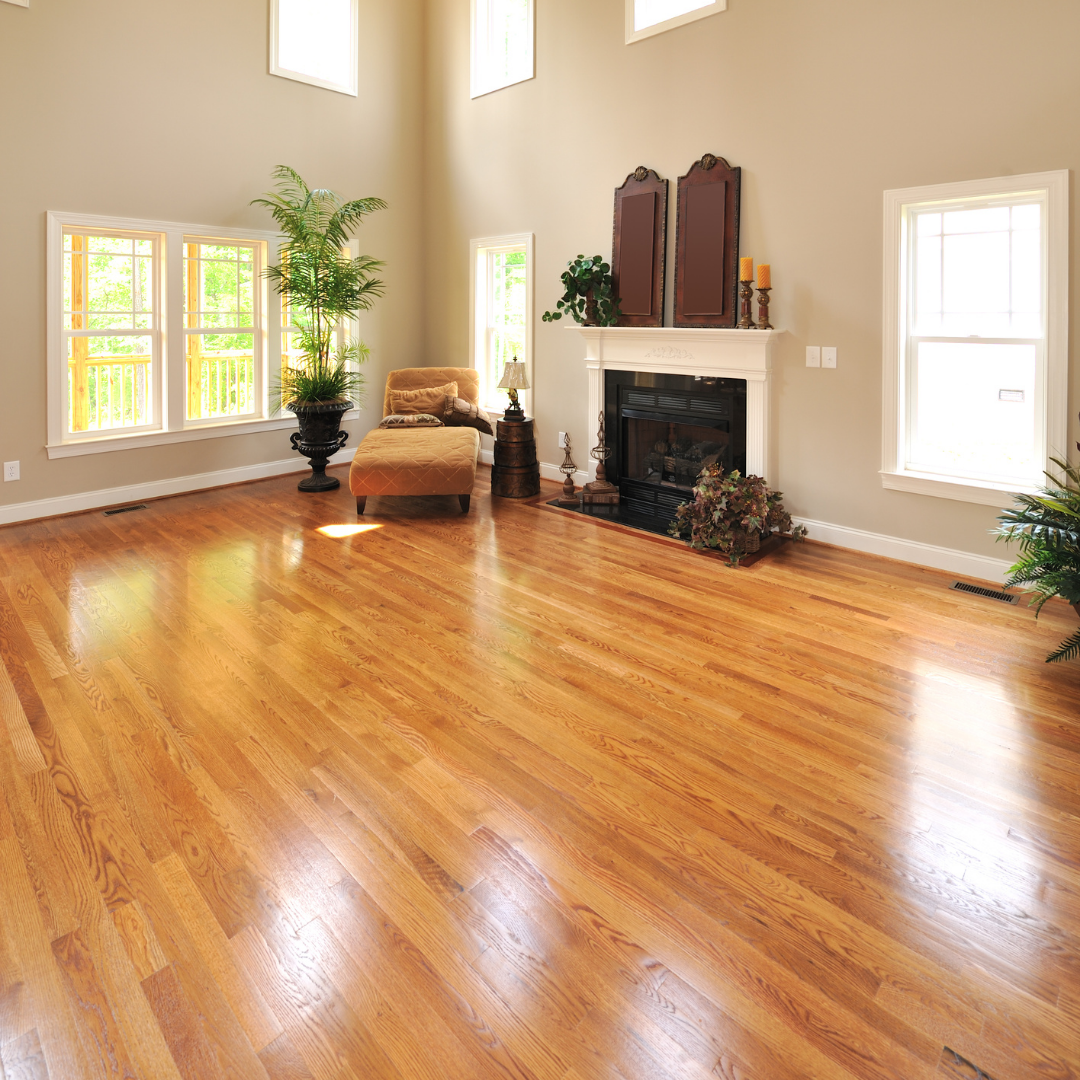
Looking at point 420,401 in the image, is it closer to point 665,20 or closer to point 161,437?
point 161,437

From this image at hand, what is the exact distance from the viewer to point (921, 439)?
170 inches

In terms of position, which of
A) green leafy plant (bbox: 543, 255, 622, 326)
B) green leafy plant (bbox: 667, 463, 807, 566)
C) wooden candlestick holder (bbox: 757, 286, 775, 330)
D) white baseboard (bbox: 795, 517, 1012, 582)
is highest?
→ green leafy plant (bbox: 543, 255, 622, 326)

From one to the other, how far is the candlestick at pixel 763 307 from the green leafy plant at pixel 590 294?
124 cm

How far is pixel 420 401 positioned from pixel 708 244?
2.76 metres

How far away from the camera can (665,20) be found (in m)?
5.11

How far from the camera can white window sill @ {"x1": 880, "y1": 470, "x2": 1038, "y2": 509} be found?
3904 mm

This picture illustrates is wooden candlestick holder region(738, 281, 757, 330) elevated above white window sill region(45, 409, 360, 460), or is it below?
above

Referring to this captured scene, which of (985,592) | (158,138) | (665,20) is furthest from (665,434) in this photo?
(158,138)

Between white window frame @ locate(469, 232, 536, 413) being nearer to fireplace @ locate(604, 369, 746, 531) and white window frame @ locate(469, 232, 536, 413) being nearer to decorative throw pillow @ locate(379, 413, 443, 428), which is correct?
decorative throw pillow @ locate(379, 413, 443, 428)

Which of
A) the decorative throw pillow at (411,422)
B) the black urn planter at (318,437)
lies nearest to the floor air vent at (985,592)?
the decorative throw pillow at (411,422)

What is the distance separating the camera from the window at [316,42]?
620 cm

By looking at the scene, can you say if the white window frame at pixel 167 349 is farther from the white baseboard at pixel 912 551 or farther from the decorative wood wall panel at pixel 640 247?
the white baseboard at pixel 912 551

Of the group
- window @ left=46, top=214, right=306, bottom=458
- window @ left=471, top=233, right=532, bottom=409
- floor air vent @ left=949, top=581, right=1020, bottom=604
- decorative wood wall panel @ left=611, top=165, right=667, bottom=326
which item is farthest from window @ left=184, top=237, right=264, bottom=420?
Answer: floor air vent @ left=949, top=581, right=1020, bottom=604

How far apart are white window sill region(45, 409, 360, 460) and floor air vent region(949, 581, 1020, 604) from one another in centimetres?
552
